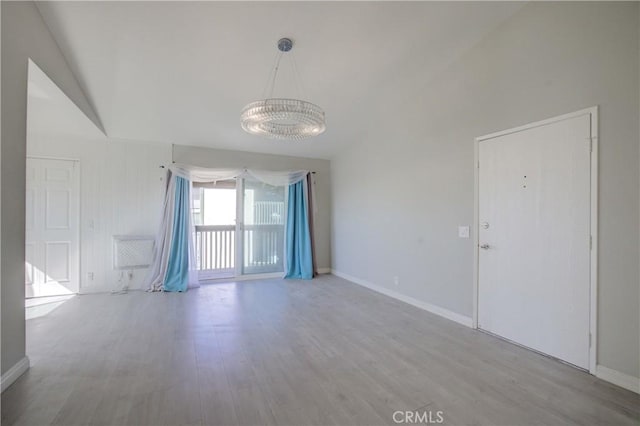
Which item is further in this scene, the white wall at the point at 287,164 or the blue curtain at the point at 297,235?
the blue curtain at the point at 297,235

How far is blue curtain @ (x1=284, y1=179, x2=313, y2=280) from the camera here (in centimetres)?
561

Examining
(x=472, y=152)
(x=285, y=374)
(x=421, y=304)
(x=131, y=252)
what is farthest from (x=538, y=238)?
(x=131, y=252)

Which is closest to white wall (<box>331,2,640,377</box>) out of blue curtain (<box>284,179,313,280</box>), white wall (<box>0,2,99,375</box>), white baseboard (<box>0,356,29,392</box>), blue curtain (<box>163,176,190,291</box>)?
blue curtain (<box>284,179,313,280</box>)

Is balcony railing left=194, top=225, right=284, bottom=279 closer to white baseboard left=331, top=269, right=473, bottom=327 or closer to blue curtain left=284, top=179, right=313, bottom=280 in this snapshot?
blue curtain left=284, top=179, right=313, bottom=280

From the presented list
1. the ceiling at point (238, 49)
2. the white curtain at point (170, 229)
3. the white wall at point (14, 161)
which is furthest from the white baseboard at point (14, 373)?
the ceiling at point (238, 49)

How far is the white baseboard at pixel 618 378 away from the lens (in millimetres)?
2020

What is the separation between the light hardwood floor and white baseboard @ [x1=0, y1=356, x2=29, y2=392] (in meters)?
0.05

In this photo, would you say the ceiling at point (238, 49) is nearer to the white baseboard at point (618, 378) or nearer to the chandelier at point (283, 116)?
the chandelier at point (283, 116)

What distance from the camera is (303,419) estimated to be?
5.70 feet

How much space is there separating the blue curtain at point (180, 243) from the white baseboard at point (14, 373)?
7.94 ft

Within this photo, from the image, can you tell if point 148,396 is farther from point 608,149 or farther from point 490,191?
point 608,149

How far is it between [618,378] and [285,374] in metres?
2.42

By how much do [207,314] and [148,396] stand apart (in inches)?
64.5

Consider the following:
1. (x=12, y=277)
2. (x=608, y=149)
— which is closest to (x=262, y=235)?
(x=12, y=277)
